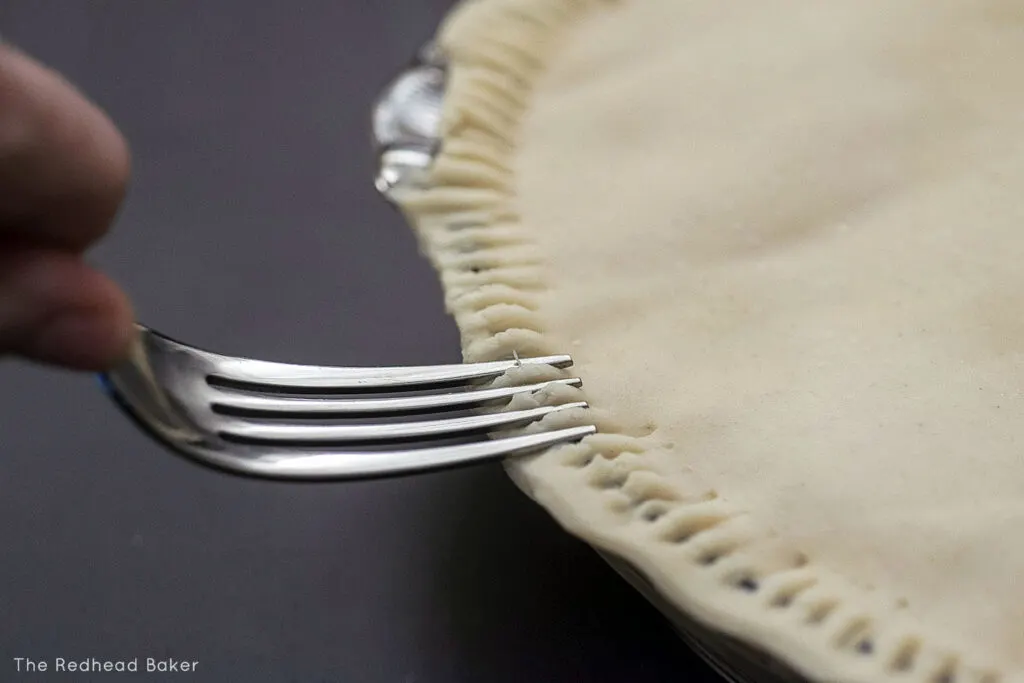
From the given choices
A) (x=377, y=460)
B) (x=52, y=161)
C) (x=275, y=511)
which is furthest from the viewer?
(x=275, y=511)

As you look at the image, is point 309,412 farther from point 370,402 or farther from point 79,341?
point 79,341

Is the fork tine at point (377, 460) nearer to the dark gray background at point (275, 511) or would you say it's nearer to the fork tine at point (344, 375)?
the fork tine at point (344, 375)

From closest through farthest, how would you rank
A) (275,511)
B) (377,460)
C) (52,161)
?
1. (52,161)
2. (377,460)
3. (275,511)

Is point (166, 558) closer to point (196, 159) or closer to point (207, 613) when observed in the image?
point (207, 613)

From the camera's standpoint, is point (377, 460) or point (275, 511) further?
point (275, 511)

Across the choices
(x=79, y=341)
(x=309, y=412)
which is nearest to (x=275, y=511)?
(x=309, y=412)

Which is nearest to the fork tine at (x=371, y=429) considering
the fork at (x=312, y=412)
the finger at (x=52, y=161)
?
the fork at (x=312, y=412)
